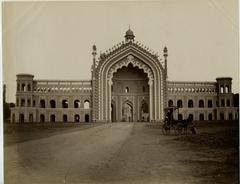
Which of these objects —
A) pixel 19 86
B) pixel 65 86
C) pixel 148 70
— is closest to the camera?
pixel 19 86

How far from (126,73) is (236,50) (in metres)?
1.87

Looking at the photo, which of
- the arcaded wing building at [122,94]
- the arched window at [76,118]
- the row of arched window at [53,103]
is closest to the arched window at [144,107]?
the arcaded wing building at [122,94]

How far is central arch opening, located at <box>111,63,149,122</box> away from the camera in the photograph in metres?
5.92

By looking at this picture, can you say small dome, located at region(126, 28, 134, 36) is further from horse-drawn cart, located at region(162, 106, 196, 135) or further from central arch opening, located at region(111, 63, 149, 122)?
horse-drawn cart, located at region(162, 106, 196, 135)

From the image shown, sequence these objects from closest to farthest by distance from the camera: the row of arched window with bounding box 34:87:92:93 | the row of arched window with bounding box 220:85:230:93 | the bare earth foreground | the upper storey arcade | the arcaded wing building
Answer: the bare earth foreground
the row of arched window with bounding box 220:85:230:93
the upper storey arcade
the arcaded wing building
the row of arched window with bounding box 34:87:92:93

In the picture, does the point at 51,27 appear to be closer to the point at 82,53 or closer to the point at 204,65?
the point at 82,53

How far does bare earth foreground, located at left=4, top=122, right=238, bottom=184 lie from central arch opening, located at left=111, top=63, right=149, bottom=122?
749 millimetres

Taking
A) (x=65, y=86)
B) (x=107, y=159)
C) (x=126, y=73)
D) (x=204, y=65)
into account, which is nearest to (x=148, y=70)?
(x=126, y=73)

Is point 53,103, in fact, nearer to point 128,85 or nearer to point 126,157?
point 128,85

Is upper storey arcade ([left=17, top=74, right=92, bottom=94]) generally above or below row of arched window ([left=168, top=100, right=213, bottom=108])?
above

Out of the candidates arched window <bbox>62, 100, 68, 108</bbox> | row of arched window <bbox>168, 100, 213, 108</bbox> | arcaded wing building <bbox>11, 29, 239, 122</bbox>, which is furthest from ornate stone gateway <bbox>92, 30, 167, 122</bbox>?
arched window <bbox>62, 100, 68, 108</bbox>

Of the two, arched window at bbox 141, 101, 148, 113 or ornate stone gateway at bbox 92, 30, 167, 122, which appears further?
arched window at bbox 141, 101, 148, 113

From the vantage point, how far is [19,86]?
16.6ft

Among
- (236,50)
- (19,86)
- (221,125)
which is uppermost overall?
(236,50)
